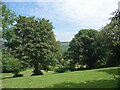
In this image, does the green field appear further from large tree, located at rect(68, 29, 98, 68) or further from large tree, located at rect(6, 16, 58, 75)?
large tree, located at rect(68, 29, 98, 68)

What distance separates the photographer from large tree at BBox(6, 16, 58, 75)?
115 ft

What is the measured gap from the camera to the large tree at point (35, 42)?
115 feet

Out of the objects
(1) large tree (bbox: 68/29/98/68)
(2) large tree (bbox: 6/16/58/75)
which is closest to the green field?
(2) large tree (bbox: 6/16/58/75)

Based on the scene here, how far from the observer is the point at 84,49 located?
1825 inches

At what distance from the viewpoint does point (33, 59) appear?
1396 inches

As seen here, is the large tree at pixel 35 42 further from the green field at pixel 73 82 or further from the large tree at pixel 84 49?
the green field at pixel 73 82

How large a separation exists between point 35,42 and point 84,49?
13349mm

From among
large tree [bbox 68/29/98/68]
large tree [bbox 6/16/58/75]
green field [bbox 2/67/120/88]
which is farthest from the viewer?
large tree [bbox 68/29/98/68]

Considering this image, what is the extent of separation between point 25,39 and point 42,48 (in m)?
2.98

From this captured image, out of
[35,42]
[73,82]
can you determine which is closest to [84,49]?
[35,42]

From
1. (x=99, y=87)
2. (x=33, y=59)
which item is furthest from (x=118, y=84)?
(x=33, y=59)

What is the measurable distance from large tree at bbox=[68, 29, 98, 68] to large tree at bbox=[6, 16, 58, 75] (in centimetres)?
949

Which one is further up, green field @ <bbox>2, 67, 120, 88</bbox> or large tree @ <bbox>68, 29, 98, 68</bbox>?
large tree @ <bbox>68, 29, 98, 68</bbox>

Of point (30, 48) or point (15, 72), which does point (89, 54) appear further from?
point (15, 72)
